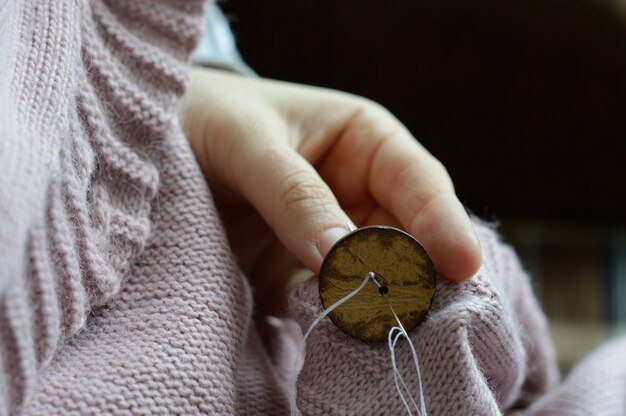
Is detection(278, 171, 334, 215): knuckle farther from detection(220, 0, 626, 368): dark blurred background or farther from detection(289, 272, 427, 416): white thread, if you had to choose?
detection(220, 0, 626, 368): dark blurred background

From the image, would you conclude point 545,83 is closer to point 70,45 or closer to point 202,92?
point 202,92

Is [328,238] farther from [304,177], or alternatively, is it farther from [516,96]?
[516,96]

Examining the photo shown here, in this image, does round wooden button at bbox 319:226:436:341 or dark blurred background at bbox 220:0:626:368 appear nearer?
round wooden button at bbox 319:226:436:341

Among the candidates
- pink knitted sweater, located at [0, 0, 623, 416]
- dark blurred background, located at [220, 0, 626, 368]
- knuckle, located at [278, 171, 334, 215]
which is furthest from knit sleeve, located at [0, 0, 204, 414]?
dark blurred background, located at [220, 0, 626, 368]

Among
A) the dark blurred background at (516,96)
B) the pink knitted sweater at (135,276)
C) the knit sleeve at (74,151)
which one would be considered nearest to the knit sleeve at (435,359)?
the pink knitted sweater at (135,276)

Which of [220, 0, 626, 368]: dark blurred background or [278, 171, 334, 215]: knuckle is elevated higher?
[278, 171, 334, 215]: knuckle

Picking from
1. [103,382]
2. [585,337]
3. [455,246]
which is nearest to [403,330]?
[455,246]
